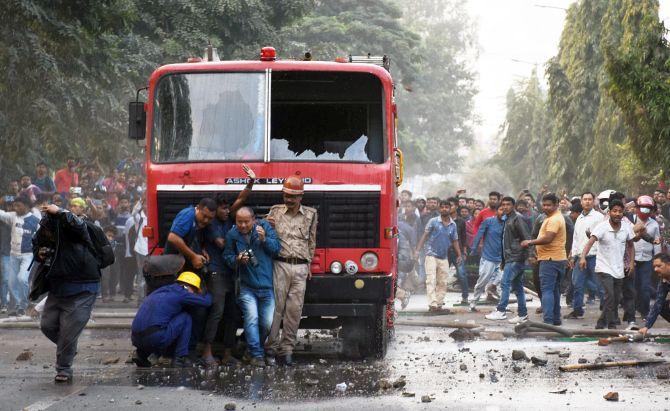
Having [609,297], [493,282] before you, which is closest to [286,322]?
[609,297]

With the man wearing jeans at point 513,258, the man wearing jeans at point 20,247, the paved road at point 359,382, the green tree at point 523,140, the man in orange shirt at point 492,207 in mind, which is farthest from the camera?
the green tree at point 523,140

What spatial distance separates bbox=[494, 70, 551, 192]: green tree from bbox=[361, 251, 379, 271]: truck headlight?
36.2m

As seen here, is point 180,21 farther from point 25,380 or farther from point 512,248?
point 25,380

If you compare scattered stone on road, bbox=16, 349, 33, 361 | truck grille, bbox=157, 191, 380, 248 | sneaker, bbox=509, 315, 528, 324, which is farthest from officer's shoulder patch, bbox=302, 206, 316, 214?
sneaker, bbox=509, 315, 528, 324

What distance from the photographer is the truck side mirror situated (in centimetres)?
1180

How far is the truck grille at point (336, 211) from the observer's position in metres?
11.4

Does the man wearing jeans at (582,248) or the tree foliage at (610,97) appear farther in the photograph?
the tree foliage at (610,97)

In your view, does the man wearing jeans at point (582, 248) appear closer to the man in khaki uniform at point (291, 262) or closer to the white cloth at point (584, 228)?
the white cloth at point (584, 228)

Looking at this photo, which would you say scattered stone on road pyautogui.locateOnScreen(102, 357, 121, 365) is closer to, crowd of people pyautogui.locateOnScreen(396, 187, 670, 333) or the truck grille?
the truck grille

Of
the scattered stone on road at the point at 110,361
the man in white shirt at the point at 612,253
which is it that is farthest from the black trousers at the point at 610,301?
the scattered stone on road at the point at 110,361

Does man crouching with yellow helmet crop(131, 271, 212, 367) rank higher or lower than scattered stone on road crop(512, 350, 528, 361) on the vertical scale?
higher

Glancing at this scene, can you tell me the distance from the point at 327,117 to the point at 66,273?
10.1ft

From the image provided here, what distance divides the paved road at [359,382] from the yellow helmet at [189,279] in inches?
33.4

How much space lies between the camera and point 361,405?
877 cm
